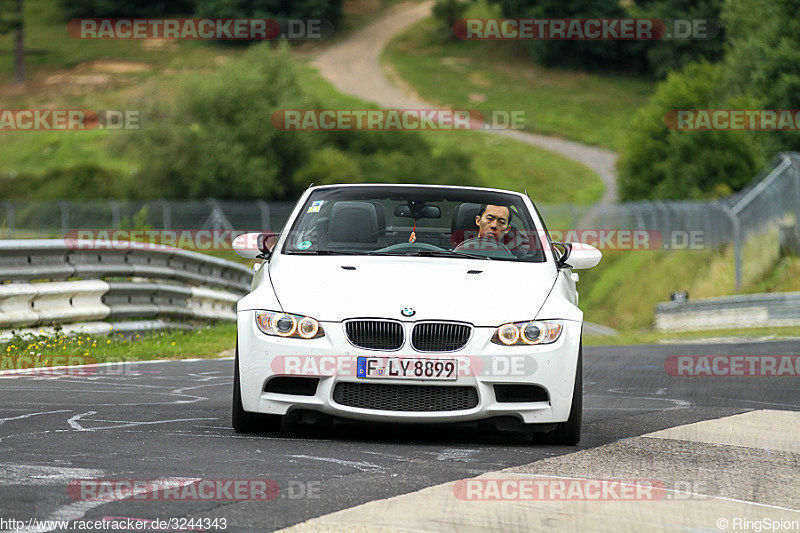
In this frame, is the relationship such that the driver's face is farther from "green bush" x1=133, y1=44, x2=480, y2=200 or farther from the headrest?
"green bush" x1=133, y1=44, x2=480, y2=200

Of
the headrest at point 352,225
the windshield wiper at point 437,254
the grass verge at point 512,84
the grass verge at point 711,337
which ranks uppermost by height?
the grass verge at point 512,84

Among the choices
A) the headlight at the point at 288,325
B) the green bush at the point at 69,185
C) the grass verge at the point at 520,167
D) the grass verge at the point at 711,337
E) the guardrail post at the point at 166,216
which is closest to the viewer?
the headlight at the point at 288,325

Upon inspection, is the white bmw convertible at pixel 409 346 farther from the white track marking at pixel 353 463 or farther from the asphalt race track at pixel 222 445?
the white track marking at pixel 353 463

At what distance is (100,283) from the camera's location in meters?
14.0

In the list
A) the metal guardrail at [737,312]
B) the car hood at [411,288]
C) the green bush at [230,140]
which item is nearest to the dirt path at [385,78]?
the green bush at [230,140]

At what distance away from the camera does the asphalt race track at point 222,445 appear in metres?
5.37

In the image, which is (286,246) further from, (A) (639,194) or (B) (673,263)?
(A) (639,194)

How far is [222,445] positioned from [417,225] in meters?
2.47

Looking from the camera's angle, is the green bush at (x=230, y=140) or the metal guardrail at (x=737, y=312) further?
the green bush at (x=230, y=140)

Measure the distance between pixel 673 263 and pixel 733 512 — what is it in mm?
29630

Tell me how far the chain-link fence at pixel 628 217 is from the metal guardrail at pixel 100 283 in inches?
A: 88.4

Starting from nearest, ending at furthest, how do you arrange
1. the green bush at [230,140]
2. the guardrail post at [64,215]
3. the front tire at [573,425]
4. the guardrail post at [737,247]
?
the front tire at [573,425] < the guardrail post at [737,247] < the guardrail post at [64,215] < the green bush at [230,140]

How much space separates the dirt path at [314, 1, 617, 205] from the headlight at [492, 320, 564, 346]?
6022cm

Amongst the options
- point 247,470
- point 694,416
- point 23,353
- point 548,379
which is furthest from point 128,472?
point 23,353
